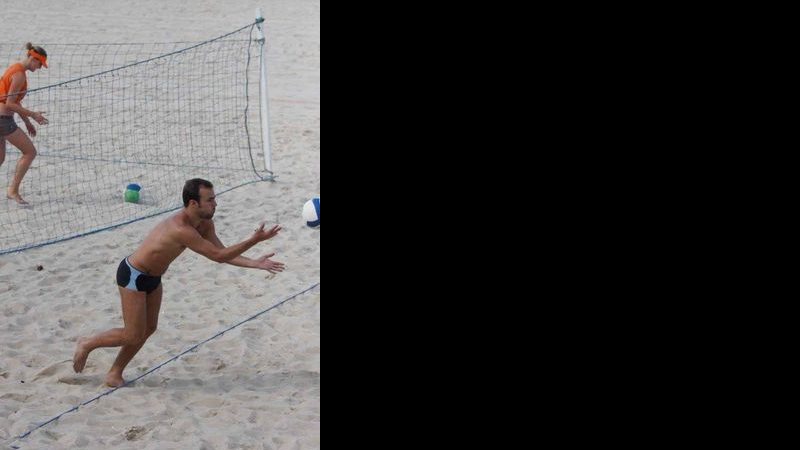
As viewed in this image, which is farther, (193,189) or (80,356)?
(80,356)

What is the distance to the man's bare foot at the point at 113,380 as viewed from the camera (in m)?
5.28

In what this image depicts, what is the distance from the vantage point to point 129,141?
33.7 feet

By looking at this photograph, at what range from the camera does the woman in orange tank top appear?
8141mm

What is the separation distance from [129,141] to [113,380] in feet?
18.0

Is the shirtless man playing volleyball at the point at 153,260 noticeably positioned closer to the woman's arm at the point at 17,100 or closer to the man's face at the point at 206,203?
the man's face at the point at 206,203

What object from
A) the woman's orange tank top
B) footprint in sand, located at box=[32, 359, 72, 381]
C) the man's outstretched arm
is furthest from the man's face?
the woman's orange tank top

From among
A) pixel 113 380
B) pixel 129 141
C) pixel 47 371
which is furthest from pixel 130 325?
pixel 129 141

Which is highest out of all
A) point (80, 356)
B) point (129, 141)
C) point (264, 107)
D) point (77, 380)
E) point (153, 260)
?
point (264, 107)

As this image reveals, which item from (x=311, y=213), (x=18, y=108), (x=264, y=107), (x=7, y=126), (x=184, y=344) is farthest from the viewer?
(x=264, y=107)

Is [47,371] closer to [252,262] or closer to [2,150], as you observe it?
[252,262]

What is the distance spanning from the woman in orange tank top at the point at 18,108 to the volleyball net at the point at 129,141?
0.32m

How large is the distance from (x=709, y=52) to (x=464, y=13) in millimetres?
338

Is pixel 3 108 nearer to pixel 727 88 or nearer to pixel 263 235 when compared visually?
pixel 263 235

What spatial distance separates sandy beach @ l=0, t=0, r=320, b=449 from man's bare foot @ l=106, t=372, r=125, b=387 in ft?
0.15
